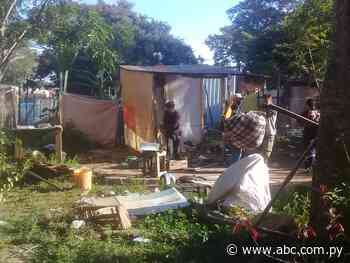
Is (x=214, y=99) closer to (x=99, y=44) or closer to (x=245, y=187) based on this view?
(x=99, y=44)

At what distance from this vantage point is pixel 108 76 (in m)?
24.5

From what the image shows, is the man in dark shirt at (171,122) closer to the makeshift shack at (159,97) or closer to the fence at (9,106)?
the makeshift shack at (159,97)

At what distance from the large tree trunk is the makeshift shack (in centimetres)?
961

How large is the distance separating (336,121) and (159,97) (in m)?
10.5

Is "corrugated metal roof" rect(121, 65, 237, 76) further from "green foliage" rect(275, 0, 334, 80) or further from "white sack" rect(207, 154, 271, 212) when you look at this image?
"white sack" rect(207, 154, 271, 212)

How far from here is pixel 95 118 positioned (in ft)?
51.9

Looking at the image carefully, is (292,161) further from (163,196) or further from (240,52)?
(240,52)

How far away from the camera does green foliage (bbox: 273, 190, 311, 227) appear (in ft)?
17.1

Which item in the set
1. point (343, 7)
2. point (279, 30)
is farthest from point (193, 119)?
point (279, 30)

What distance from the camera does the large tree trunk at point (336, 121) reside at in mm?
4602

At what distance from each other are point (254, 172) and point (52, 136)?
27.4 ft

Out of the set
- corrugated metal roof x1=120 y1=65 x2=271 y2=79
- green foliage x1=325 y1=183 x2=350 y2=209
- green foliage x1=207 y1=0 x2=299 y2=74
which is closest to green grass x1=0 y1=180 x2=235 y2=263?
green foliage x1=325 y1=183 x2=350 y2=209

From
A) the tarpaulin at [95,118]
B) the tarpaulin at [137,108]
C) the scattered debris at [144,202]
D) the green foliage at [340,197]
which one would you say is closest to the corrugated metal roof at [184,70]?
the tarpaulin at [137,108]

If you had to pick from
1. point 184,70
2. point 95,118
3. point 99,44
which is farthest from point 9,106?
point 99,44
